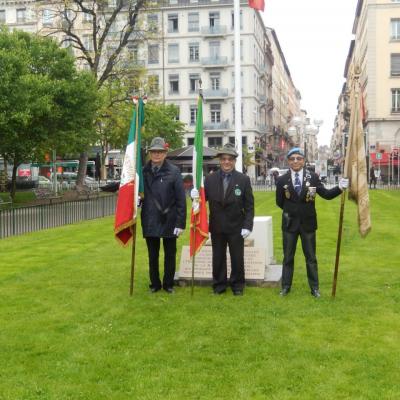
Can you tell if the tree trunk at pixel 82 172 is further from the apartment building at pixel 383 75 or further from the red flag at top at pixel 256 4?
the apartment building at pixel 383 75

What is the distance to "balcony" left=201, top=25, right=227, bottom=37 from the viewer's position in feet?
232

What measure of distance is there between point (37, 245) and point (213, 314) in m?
7.83

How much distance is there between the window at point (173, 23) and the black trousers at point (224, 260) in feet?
221

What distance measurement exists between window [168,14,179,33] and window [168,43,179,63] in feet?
5.72

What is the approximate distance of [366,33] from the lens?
58.0 metres

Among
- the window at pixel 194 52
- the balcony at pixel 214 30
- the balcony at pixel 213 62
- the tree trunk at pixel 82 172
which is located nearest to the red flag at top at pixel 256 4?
the tree trunk at pixel 82 172

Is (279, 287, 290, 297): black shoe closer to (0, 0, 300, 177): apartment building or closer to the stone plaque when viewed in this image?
the stone plaque

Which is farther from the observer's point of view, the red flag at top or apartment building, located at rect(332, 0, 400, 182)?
apartment building, located at rect(332, 0, 400, 182)

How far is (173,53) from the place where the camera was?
7244 centimetres

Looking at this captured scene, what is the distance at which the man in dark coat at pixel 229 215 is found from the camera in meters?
8.07

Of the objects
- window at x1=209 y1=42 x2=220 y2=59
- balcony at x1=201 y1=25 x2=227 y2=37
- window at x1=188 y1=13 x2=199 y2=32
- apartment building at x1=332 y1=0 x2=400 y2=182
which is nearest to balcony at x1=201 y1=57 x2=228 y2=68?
window at x1=209 y1=42 x2=220 y2=59

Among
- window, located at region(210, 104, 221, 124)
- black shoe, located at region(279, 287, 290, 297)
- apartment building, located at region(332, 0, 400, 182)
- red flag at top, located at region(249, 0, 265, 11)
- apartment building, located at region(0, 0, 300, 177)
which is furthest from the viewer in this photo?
window, located at region(210, 104, 221, 124)

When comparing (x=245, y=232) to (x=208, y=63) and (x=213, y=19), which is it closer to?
(x=208, y=63)

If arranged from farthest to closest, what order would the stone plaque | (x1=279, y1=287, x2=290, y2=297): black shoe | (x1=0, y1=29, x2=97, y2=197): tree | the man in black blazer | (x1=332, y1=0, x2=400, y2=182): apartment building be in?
1. (x1=332, y1=0, x2=400, y2=182): apartment building
2. (x1=0, y1=29, x2=97, y2=197): tree
3. the stone plaque
4. (x1=279, y1=287, x2=290, y2=297): black shoe
5. the man in black blazer
